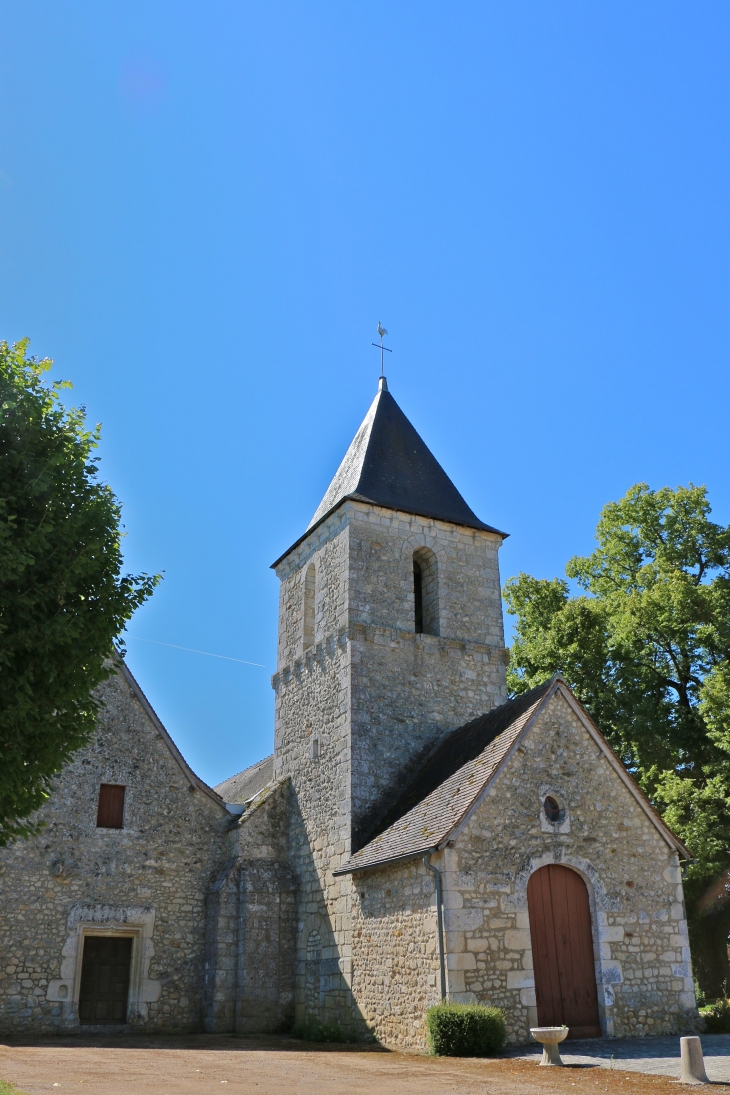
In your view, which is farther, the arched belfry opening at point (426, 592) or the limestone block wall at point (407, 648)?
the arched belfry opening at point (426, 592)

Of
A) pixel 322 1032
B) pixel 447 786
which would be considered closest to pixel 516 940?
pixel 447 786

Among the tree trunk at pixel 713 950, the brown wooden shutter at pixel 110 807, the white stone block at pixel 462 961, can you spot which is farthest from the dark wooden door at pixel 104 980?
the tree trunk at pixel 713 950

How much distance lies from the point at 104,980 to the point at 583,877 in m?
7.85

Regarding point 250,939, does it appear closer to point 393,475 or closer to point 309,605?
point 309,605

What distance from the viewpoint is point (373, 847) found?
1338 centimetres

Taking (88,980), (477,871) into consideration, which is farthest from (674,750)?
(88,980)

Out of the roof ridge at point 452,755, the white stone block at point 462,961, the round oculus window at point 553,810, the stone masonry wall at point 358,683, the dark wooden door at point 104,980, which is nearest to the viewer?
the white stone block at point 462,961

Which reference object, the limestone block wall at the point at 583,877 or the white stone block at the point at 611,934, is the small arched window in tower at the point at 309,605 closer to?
the limestone block wall at the point at 583,877

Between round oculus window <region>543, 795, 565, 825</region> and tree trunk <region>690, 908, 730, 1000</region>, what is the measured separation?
377 inches

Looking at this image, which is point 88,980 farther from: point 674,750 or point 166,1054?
point 674,750

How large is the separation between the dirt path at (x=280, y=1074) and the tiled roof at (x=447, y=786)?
99.7 inches

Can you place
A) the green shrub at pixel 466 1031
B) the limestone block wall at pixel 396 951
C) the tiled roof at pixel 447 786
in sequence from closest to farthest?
1. the green shrub at pixel 466 1031
2. the limestone block wall at pixel 396 951
3. the tiled roof at pixel 447 786

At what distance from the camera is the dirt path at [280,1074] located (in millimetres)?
7668

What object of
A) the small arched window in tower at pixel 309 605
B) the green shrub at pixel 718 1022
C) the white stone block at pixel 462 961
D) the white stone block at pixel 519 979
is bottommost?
the green shrub at pixel 718 1022
